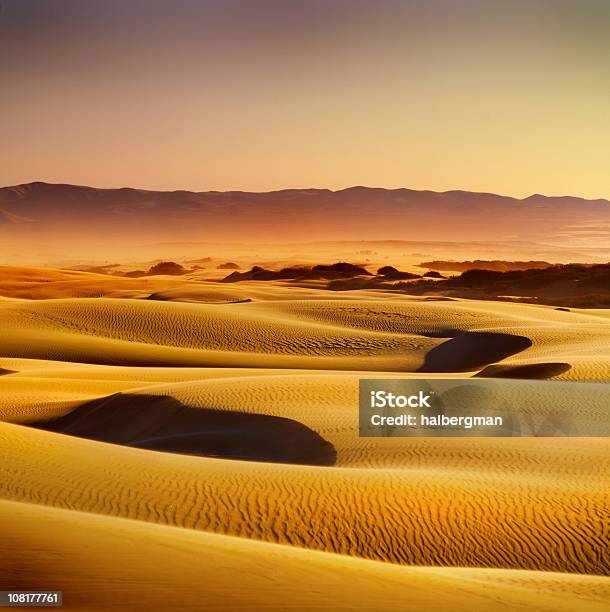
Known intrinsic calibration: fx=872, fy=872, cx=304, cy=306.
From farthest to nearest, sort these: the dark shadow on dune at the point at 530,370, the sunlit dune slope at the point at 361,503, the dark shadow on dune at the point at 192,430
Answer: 1. the dark shadow on dune at the point at 530,370
2. the dark shadow on dune at the point at 192,430
3. the sunlit dune slope at the point at 361,503

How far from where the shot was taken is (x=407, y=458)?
47.2 ft

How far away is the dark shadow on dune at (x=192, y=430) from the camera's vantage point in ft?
52.7

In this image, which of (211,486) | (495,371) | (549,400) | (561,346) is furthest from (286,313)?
(211,486)

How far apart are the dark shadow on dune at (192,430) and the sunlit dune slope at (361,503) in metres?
2.94

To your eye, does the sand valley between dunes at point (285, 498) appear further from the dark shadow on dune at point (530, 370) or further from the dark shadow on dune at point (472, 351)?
the dark shadow on dune at point (472, 351)

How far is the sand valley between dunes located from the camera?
7.00 meters

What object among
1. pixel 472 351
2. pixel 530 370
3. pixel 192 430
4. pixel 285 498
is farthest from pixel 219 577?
pixel 472 351

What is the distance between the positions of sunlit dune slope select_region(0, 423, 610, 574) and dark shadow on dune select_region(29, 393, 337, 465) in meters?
2.94

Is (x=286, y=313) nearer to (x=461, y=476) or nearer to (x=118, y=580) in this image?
(x=461, y=476)

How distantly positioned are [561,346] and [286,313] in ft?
51.8

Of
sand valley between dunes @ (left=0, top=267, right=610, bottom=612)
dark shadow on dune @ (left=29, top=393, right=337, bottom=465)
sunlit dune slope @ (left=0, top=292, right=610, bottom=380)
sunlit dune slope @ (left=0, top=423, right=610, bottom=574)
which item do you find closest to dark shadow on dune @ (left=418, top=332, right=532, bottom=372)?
sunlit dune slope @ (left=0, top=292, right=610, bottom=380)

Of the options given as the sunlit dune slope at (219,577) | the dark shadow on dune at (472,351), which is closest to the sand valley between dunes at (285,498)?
the sunlit dune slope at (219,577)

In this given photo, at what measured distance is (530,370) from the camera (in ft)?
74.8

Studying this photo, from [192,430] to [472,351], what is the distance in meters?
17.9
